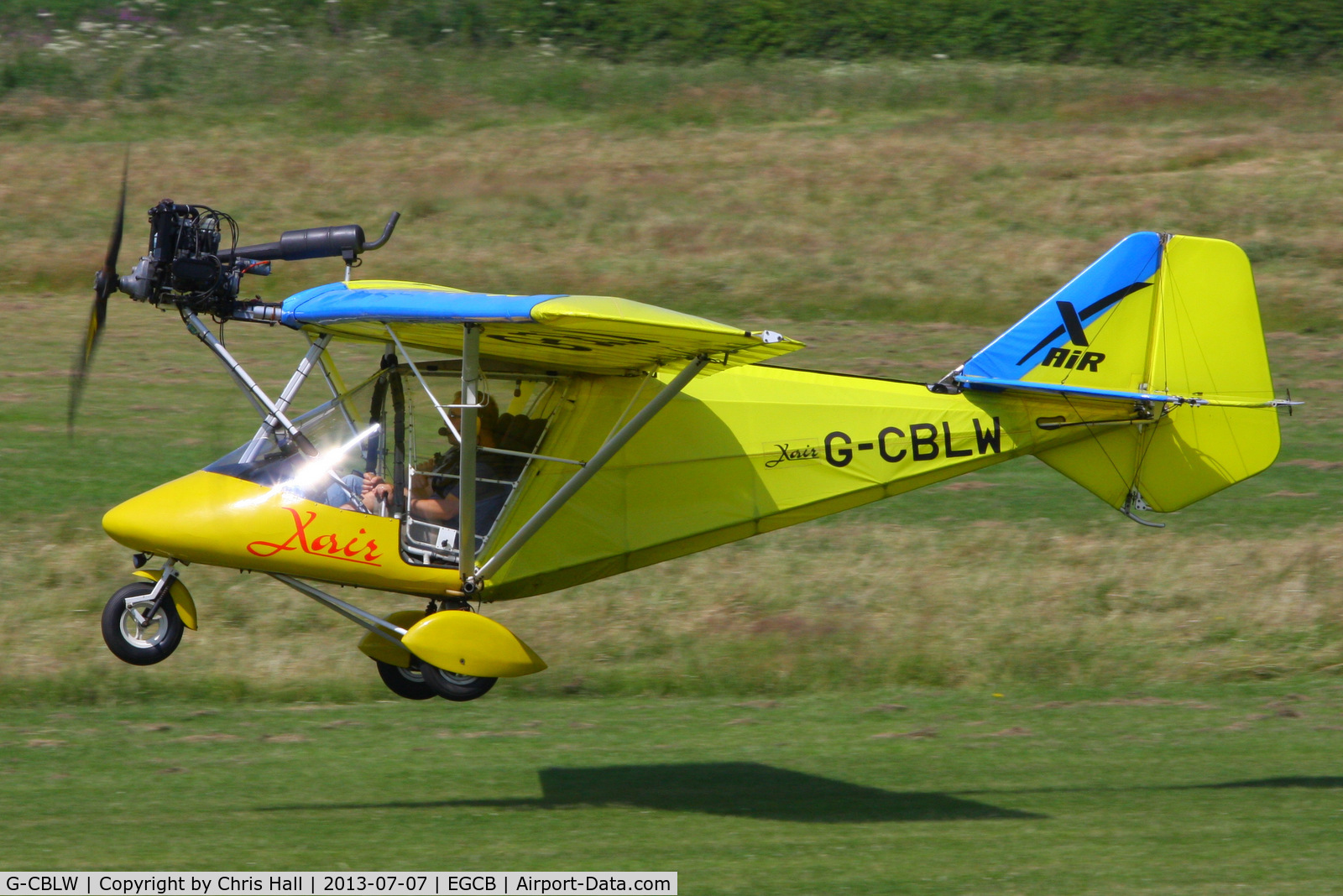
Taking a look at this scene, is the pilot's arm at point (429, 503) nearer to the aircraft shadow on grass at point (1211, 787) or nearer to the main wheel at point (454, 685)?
the main wheel at point (454, 685)

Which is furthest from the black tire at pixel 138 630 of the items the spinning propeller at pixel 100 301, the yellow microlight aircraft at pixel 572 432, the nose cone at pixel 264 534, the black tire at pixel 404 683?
the black tire at pixel 404 683

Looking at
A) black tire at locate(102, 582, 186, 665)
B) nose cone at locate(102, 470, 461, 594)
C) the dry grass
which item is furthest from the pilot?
the dry grass

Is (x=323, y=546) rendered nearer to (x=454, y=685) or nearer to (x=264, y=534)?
(x=264, y=534)

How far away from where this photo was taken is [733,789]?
11523 mm

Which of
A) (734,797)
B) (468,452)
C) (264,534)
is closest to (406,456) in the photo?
(468,452)

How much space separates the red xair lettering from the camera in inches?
371

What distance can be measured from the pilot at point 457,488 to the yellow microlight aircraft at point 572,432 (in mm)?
16

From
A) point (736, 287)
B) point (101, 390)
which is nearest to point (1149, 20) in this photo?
point (736, 287)

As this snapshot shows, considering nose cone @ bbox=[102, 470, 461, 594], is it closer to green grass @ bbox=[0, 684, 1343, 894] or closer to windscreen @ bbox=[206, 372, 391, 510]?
windscreen @ bbox=[206, 372, 391, 510]

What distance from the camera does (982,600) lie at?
49.8 feet

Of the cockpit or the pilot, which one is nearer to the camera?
the cockpit

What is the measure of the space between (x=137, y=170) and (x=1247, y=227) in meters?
19.9

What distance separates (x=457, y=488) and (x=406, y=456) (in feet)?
1.27

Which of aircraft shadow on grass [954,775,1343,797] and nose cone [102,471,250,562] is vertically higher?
nose cone [102,471,250,562]
